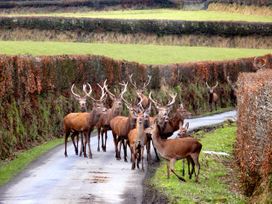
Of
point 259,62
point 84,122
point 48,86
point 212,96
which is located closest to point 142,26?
point 259,62

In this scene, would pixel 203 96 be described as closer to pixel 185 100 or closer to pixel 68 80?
pixel 185 100

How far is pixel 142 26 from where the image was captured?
75.8 metres

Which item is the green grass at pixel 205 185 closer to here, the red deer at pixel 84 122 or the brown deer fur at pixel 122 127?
the brown deer fur at pixel 122 127

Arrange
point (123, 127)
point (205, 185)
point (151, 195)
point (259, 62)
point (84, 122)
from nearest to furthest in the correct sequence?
point (151, 195) → point (205, 185) → point (123, 127) → point (84, 122) → point (259, 62)

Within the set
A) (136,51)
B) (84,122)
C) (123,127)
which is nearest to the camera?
(123,127)

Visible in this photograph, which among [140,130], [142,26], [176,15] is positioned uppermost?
[140,130]

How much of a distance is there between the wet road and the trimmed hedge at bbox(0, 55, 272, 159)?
Answer: 294 cm

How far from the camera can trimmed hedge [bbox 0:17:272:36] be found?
69750 mm

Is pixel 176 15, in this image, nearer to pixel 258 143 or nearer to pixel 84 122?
pixel 84 122

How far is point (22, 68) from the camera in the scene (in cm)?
3869

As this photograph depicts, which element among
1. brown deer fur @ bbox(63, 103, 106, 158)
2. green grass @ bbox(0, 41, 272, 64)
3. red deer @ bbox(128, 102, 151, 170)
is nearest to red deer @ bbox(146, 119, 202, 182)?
red deer @ bbox(128, 102, 151, 170)

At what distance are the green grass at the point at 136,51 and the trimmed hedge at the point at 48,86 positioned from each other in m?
4.81

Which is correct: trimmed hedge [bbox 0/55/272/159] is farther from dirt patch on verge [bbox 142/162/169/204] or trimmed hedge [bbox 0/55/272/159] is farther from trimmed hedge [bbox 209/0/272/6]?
trimmed hedge [bbox 209/0/272/6]

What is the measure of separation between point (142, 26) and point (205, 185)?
50.1 metres
